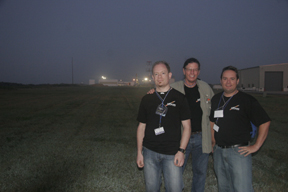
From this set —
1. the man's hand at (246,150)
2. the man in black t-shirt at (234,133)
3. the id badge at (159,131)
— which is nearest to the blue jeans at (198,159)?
the man in black t-shirt at (234,133)

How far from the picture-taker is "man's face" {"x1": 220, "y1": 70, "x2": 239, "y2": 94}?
2.76 meters

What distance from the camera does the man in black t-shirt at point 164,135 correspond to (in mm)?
2309

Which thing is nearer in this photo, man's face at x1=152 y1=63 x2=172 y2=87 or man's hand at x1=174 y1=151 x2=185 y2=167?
man's hand at x1=174 y1=151 x2=185 y2=167

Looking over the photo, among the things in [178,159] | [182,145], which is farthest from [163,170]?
[182,145]

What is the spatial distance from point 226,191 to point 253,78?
151 feet

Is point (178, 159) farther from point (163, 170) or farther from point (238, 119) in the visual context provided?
point (238, 119)

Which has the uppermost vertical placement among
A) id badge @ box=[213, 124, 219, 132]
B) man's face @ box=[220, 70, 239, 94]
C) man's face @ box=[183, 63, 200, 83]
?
man's face @ box=[183, 63, 200, 83]

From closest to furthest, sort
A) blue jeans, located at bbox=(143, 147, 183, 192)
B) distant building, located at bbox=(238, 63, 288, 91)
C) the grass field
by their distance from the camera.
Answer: blue jeans, located at bbox=(143, 147, 183, 192)
the grass field
distant building, located at bbox=(238, 63, 288, 91)

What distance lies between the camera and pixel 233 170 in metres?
2.57

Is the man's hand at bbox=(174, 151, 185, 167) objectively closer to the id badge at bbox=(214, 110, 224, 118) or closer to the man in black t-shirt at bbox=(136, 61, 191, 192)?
the man in black t-shirt at bbox=(136, 61, 191, 192)

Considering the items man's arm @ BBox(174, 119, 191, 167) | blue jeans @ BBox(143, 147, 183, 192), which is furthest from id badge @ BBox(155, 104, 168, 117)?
blue jeans @ BBox(143, 147, 183, 192)

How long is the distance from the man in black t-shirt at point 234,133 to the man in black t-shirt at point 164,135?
27.5 inches

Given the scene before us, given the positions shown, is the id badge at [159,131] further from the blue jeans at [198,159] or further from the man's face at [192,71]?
the man's face at [192,71]

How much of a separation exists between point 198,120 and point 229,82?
0.77m
